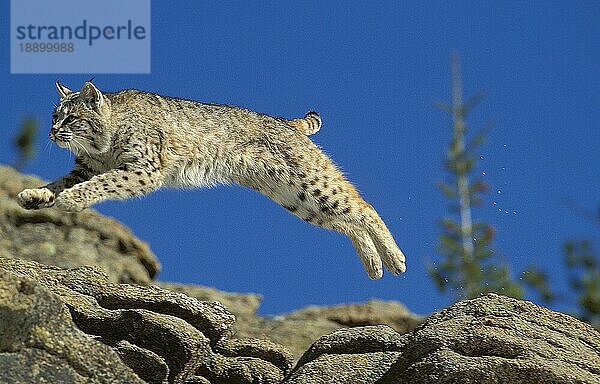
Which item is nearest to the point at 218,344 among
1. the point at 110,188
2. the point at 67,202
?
the point at 67,202

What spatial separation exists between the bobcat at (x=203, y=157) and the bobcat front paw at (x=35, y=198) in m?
0.25

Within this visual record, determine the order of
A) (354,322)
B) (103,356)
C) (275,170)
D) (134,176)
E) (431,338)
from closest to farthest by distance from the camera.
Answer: (103,356) < (431,338) < (134,176) < (275,170) < (354,322)

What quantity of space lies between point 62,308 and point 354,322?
11.6 m

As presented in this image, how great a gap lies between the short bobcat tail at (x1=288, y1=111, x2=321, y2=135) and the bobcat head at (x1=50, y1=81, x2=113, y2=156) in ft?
9.58

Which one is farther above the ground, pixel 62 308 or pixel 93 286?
pixel 93 286

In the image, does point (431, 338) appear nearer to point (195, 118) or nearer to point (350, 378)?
point (350, 378)

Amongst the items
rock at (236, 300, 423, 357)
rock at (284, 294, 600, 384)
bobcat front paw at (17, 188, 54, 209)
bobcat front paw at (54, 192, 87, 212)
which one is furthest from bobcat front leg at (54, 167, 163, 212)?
rock at (236, 300, 423, 357)

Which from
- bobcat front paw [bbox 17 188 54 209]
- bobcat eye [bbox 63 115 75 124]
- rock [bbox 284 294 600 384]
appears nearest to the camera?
rock [bbox 284 294 600 384]

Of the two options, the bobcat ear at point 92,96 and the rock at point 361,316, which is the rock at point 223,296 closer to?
the rock at point 361,316

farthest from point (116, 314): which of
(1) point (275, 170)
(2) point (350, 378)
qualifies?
(1) point (275, 170)

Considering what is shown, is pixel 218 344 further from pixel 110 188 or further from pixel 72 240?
pixel 72 240

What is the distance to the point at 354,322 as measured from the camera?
63.0 ft

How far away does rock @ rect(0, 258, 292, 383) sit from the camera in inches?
298

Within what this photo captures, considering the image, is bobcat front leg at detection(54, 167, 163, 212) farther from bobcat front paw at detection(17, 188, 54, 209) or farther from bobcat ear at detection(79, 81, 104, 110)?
bobcat ear at detection(79, 81, 104, 110)
